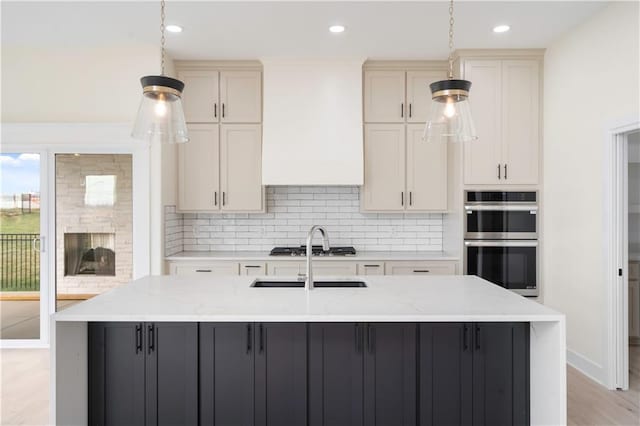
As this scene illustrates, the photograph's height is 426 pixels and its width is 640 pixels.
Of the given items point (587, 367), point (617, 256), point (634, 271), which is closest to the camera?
point (617, 256)

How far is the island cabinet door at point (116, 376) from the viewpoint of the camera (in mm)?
2328

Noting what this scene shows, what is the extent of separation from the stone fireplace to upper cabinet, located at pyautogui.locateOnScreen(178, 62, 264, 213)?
590mm

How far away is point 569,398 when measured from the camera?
3180mm

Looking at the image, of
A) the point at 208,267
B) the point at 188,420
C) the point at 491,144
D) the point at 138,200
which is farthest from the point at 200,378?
the point at 491,144

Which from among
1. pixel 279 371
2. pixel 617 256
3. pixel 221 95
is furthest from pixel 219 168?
pixel 617 256

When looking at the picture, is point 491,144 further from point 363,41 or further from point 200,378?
point 200,378

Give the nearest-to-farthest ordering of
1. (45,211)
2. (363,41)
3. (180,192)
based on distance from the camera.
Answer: (363,41), (45,211), (180,192)

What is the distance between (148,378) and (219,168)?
2.66 metres

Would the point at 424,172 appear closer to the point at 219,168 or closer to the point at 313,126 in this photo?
the point at 313,126

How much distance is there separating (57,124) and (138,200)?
3.52 feet

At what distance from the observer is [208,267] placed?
4.37m

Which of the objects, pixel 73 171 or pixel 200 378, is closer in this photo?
pixel 200 378

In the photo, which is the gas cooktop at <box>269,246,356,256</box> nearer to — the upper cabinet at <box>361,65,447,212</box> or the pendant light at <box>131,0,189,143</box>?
the upper cabinet at <box>361,65,447,212</box>

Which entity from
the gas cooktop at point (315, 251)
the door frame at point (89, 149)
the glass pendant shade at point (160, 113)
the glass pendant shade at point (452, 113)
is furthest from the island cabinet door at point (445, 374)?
the door frame at point (89, 149)
